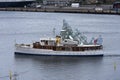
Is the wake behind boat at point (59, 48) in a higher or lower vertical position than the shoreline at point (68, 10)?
higher

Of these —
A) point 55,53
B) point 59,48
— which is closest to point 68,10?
point 59,48

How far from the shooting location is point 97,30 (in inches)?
1815

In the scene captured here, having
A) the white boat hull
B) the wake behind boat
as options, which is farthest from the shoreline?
the white boat hull

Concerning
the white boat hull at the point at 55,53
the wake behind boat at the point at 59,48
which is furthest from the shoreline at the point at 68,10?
the white boat hull at the point at 55,53

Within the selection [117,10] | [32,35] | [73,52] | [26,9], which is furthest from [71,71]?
[26,9]

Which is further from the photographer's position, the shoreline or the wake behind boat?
the shoreline

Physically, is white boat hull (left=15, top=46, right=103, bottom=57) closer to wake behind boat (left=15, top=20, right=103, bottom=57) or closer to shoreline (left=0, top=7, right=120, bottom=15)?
wake behind boat (left=15, top=20, right=103, bottom=57)

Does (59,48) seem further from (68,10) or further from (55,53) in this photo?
(68,10)

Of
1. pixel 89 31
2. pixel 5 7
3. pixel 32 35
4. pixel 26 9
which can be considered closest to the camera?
pixel 32 35

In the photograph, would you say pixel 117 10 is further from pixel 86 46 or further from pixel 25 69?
pixel 25 69

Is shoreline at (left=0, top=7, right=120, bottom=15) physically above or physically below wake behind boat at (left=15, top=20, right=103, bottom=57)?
below

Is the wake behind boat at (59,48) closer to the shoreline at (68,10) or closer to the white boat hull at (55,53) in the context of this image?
the white boat hull at (55,53)

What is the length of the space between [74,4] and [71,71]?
167 feet

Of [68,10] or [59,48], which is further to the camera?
[68,10]
